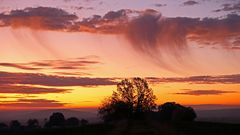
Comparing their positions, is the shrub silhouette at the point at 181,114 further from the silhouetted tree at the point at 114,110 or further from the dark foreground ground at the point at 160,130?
the dark foreground ground at the point at 160,130

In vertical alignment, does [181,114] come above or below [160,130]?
above

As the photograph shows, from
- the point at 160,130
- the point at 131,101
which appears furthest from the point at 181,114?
the point at 160,130

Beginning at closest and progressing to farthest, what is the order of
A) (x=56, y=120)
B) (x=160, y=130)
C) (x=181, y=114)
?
(x=160, y=130)
(x=181, y=114)
(x=56, y=120)

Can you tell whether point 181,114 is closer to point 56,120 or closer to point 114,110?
point 114,110

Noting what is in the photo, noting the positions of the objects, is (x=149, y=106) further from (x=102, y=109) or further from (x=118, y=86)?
(x=102, y=109)

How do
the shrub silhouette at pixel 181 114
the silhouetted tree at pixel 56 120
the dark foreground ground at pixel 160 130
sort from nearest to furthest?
the dark foreground ground at pixel 160 130, the shrub silhouette at pixel 181 114, the silhouetted tree at pixel 56 120

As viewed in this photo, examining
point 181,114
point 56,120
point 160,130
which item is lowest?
point 160,130

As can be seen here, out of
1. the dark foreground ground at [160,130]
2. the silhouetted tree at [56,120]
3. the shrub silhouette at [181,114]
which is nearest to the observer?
the dark foreground ground at [160,130]

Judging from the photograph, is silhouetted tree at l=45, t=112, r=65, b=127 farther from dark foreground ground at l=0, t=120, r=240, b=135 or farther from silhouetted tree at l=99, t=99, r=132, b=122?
dark foreground ground at l=0, t=120, r=240, b=135

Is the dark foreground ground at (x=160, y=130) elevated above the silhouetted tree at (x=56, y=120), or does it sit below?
below

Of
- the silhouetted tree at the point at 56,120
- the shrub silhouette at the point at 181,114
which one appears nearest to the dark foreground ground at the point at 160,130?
the shrub silhouette at the point at 181,114

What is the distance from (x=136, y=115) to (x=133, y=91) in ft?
26.3

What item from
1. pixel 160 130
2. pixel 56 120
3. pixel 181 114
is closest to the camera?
pixel 160 130

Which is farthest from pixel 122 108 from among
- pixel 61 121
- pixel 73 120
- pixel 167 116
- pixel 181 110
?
pixel 73 120
